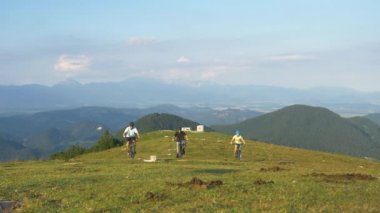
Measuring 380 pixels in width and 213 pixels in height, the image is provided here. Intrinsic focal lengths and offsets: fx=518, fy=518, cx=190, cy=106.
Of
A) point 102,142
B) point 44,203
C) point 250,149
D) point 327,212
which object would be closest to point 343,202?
point 327,212

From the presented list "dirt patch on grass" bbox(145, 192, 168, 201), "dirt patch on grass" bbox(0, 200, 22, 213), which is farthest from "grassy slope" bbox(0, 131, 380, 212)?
"dirt patch on grass" bbox(0, 200, 22, 213)

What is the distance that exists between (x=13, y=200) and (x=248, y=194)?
354 inches

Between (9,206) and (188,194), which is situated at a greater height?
(188,194)

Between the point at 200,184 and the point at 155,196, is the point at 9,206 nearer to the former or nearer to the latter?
the point at 155,196

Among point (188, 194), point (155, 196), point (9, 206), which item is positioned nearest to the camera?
point (9, 206)

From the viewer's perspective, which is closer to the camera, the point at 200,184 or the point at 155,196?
the point at 155,196

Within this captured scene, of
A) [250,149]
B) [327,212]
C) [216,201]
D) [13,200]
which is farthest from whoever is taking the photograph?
[250,149]

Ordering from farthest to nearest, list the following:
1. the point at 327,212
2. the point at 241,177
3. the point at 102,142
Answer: the point at 102,142 < the point at 241,177 < the point at 327,212

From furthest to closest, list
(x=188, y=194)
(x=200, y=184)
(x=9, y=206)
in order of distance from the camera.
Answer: (x=200, y=184), (x=188, y=194), (x=9, y=206)

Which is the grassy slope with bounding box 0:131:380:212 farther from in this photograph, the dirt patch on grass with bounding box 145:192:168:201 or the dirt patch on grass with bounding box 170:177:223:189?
the dirt patch on grass with bounding box 170:177:223:189

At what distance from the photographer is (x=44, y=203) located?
745 inches

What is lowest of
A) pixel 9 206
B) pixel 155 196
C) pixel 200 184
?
pixel 9 206

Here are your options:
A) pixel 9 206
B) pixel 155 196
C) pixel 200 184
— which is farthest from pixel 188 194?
pixel 9 206

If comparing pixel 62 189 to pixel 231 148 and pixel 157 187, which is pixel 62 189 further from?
pixel 231 148
